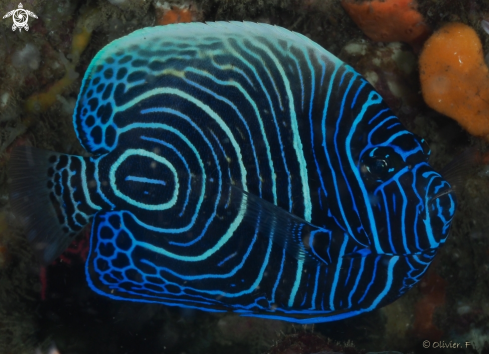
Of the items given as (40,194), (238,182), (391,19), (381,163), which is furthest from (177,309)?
(391,19)

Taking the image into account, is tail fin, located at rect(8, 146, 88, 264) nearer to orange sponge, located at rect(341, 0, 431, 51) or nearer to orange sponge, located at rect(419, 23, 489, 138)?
orange sponge, located at rect(341, 0, 431, 51)

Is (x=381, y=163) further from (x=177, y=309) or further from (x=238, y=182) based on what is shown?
(x=177, y=309)

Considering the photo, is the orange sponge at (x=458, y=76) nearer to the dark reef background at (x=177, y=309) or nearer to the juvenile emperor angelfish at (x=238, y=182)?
the dark reef background at (x=177, y=309)

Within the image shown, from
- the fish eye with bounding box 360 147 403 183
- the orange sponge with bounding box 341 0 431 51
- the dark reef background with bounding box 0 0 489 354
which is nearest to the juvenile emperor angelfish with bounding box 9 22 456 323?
the fish eye with bounding box 360 147 403 183

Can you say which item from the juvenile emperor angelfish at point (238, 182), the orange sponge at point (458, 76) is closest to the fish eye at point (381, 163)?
the juvenile emperor angelfish at point (238, 182)

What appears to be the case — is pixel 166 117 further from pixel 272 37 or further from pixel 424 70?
pixel 424 70

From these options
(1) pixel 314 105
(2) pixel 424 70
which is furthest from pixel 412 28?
(1) pixel 314 105

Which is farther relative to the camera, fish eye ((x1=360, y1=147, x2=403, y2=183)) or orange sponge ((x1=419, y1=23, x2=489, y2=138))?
orange sponge ((x1=419, y1=23, x2=489, y2=138))
